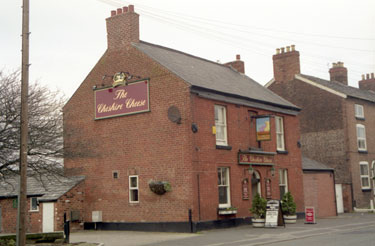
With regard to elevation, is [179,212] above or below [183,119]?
below

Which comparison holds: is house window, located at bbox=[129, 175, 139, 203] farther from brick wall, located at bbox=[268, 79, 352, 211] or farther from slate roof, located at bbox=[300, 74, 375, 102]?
slate roof, located at bbox=[300, 74, 375, 102]

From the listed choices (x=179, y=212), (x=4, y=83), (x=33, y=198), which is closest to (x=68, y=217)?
(x=33, y=198)

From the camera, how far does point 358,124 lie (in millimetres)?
39375

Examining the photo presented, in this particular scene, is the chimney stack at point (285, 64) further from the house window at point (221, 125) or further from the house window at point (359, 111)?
the house window at point (221, 125)

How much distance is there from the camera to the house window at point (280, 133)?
98.0ft

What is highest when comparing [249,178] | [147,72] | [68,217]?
[147,72]

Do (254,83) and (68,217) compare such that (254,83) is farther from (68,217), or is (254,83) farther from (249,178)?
(68,217)

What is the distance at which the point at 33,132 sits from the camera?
18.2 m

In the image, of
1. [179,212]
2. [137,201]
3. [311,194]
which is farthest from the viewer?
[311,194]

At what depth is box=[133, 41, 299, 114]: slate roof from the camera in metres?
25.2

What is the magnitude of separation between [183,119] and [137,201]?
4.68 metres

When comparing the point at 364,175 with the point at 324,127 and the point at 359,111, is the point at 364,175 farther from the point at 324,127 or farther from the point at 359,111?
the point at 359,111

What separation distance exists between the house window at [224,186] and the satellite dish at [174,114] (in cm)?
346

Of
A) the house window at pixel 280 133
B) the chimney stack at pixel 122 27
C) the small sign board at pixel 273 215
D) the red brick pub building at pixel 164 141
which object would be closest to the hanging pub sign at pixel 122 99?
the red brick pub building at pixel 164 141
